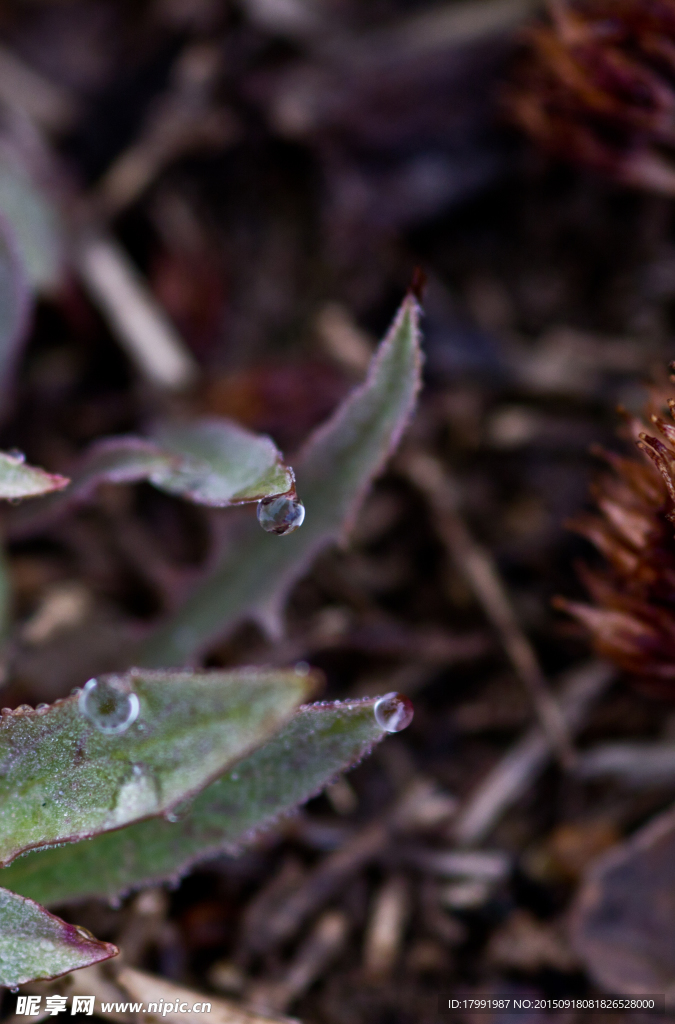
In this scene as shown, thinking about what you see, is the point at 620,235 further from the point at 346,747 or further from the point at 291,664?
the point at 346,747

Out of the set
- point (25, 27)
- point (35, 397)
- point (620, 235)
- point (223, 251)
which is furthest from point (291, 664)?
point (25, 27)

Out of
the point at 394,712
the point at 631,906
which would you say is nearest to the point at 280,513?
the point at 394,712

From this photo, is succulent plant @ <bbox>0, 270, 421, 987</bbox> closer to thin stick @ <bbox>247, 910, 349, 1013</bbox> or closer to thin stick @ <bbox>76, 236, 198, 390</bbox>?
thin stick @ <bbox>247, 910, 349, 1013</bbox>

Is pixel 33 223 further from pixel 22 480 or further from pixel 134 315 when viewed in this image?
pixel 22 480

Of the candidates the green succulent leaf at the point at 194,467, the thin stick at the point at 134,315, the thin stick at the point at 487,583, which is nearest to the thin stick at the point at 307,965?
the thin stick at the point at 487,583

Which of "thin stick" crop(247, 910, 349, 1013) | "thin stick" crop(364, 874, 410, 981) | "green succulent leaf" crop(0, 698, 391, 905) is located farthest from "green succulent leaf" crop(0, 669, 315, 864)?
"thin stick" crop(364, 874, 410, 981)

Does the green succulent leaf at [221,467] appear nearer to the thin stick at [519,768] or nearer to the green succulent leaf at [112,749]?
the green succulent leaf at [112,749]
